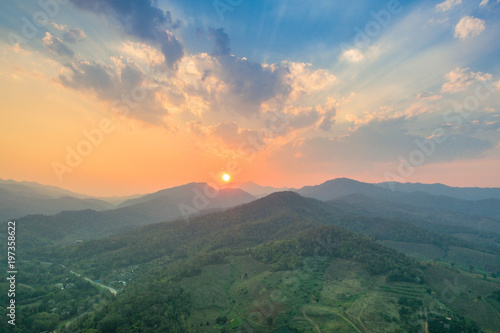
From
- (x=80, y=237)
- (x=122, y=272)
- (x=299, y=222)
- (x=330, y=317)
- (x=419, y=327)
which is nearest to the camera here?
(x=419, y=327)

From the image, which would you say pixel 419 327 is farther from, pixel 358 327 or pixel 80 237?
pixel 80 237

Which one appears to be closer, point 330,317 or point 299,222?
point 330,317

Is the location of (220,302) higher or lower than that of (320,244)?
lower

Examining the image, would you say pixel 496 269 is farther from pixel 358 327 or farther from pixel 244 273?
pixel 244 273

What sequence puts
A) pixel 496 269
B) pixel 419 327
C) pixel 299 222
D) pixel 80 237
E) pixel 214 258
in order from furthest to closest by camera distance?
pixel 80 237 → pixel 299 222 → pixel 496 269 → pixel 214 258 → pixel 419 327

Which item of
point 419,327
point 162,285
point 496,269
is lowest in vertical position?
point 496,269

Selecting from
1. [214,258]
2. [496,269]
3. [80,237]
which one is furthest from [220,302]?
[80,237]

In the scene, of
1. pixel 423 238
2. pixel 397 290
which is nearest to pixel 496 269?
pixel 423 238
